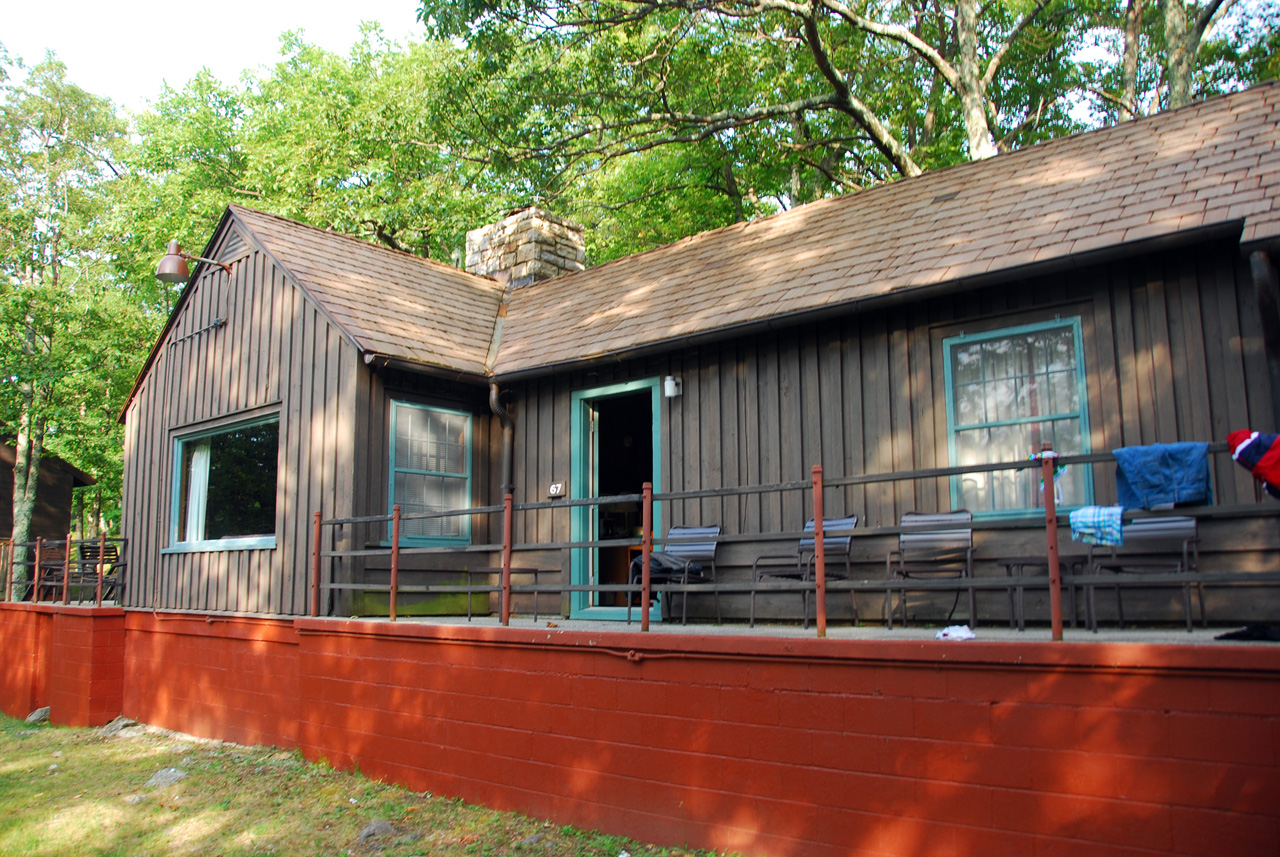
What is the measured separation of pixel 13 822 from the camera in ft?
23.8

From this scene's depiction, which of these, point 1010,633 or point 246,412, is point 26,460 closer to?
point 246,412

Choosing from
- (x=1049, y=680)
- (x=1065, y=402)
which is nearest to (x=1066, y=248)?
(x=1065, y=402)

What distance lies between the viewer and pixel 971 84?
17.9 metres

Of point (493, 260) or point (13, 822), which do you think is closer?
point (13, 822)

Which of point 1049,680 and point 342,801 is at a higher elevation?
point 1049,680

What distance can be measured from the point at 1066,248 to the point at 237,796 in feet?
24.9

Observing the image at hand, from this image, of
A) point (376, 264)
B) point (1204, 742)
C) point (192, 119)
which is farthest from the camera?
point (192, 119)

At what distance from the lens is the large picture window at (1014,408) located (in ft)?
22.3

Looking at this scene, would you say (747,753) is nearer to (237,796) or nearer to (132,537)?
(237,796)

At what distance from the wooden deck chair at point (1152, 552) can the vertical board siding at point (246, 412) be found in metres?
6.54

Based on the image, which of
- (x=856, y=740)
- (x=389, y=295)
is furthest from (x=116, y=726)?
(x=856, y=740)

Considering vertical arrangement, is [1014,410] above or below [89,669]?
above

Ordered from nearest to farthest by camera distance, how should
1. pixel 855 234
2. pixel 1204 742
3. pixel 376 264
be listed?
pixel 1204 742, pixel 855 234, pixel 376 264

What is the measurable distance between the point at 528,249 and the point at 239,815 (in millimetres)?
8191
